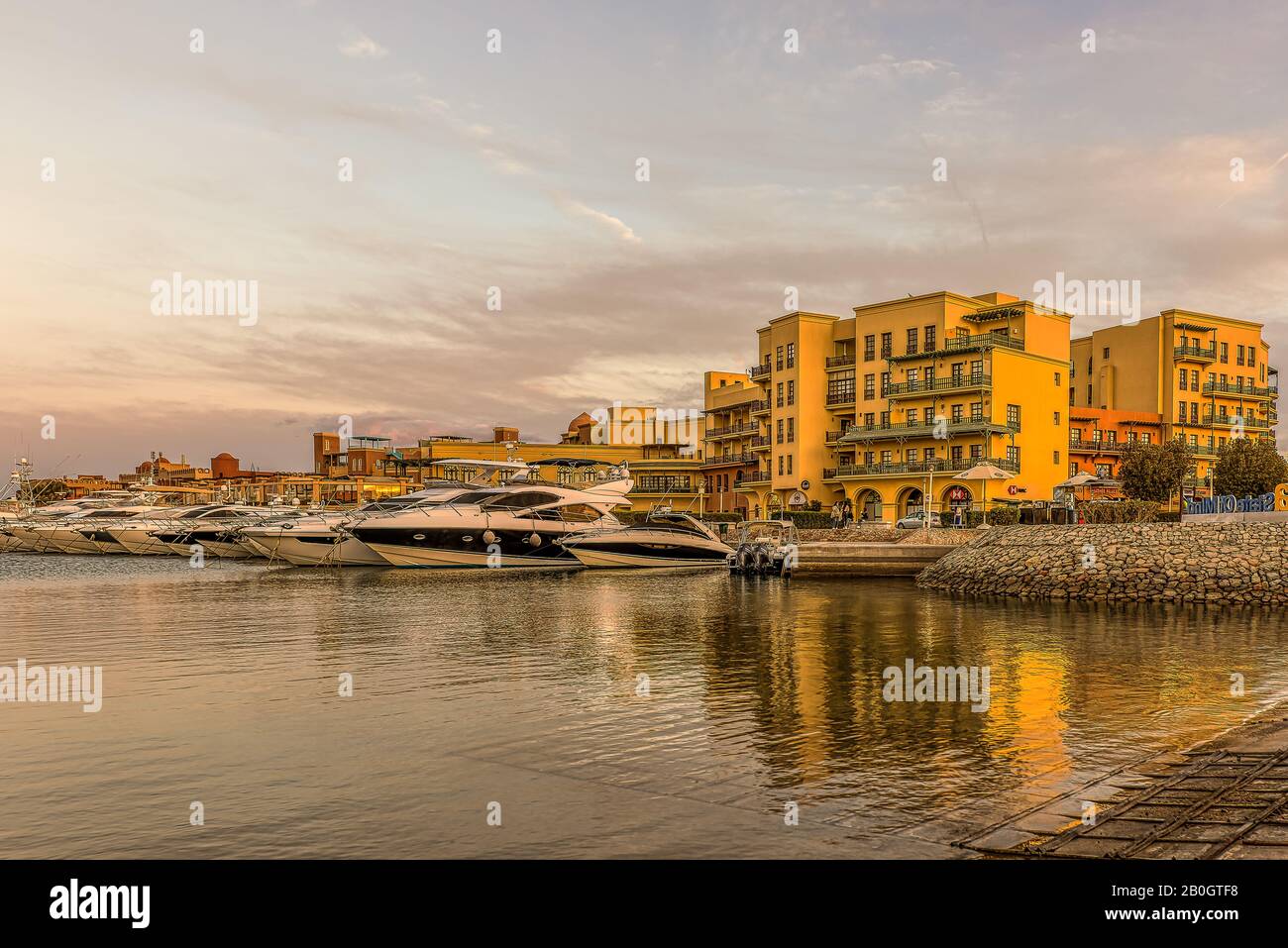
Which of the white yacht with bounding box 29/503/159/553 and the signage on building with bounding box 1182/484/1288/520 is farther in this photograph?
the white yacht with bounding box 29/503/159/553

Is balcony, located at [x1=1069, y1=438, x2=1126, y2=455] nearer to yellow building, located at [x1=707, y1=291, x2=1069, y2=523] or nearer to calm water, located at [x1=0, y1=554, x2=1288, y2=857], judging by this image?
yellow building, located at [x1=707, y1=291, x2=1069, y2=523]

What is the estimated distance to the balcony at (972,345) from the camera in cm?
6166

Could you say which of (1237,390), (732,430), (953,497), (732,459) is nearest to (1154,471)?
(953,497)

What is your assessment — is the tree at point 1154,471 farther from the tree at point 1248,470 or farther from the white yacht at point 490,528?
the white yacht at point 490,528

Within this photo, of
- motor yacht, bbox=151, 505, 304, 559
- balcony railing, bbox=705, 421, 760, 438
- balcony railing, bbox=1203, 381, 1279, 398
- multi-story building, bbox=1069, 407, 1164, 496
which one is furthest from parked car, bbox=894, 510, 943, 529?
motor yacht, bbox=151, 505, 304, 559

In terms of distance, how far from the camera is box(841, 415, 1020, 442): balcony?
60.9 meters

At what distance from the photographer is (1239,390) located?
264ft

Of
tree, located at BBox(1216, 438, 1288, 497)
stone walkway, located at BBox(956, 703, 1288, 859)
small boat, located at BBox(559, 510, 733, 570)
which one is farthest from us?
tree, located at BBox(1216, 438, 1288, 497)

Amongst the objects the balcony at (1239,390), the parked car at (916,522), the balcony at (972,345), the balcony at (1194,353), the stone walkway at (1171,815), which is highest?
the balcony at (1194,353)

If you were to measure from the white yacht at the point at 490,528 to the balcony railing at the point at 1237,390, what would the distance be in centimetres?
5768

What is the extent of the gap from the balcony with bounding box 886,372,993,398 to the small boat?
19.9 metres

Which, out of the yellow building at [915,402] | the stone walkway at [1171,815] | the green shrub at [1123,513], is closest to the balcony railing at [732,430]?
the yellow building at [915,402]
